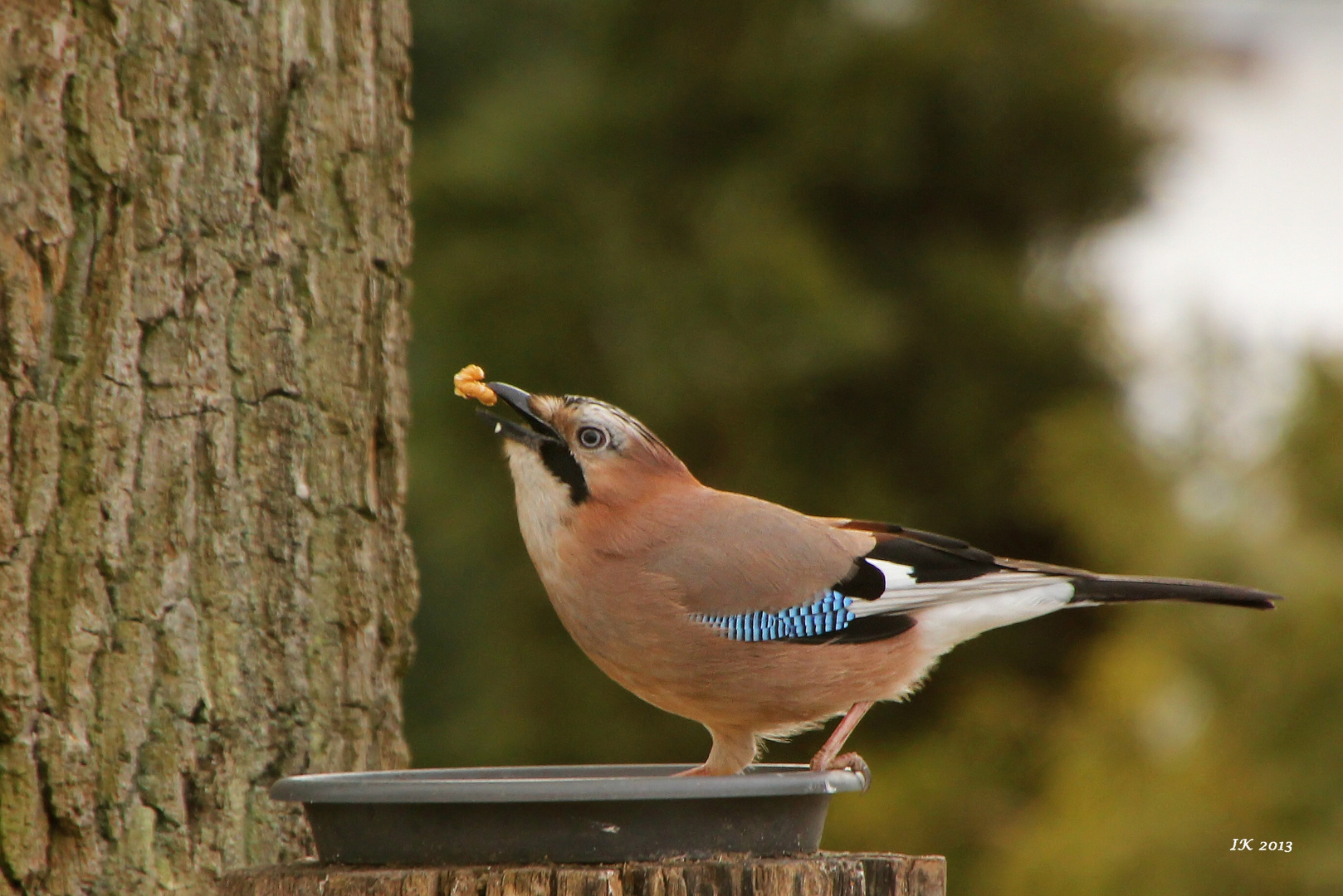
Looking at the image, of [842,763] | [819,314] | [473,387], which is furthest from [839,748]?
[819,314]

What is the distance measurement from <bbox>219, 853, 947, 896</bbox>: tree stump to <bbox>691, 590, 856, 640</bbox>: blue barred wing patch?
72 cm

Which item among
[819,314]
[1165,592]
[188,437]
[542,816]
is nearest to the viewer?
[542,816]

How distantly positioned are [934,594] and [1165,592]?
47cm

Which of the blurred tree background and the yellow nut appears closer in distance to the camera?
the yellow nut

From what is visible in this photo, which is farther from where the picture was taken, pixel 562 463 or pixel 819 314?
pixel 819 314

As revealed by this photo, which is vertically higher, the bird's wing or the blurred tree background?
the blurred tree background

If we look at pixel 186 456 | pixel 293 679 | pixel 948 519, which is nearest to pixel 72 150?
pixel 186 456

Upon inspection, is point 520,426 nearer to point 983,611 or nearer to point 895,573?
point 895,573

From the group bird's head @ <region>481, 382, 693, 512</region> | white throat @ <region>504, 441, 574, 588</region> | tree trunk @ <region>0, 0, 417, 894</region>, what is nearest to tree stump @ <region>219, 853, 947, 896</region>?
tree trunk @ <region>0, 0, 417, 894</region>

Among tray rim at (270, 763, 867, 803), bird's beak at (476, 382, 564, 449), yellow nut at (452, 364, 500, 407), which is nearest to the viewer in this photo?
tray rim at (270, 763, 867, 803)

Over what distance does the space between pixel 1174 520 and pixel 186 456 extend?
3.52 meters

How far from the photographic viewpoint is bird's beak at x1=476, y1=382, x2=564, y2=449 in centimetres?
318

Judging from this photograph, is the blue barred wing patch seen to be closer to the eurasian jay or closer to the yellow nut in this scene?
the eurasian jay

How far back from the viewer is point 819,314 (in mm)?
6051
